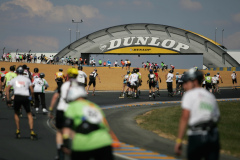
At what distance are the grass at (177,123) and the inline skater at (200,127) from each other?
505cm

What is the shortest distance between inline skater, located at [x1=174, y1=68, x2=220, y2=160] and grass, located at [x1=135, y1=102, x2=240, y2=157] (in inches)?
199

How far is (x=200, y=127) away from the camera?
5.83 m

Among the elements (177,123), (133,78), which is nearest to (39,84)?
(177,123)

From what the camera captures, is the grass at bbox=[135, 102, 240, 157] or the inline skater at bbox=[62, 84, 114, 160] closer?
the inline skater at bbox=[62, 84, 114, 160]

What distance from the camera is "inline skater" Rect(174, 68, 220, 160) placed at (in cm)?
573

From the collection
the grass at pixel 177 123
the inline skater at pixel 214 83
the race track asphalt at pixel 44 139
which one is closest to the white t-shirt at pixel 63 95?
the race track asphalt at pixel 44 139

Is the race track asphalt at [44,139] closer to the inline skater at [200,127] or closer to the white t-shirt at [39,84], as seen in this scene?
the white t-shirt at [39,84]

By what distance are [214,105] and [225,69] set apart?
5834cm

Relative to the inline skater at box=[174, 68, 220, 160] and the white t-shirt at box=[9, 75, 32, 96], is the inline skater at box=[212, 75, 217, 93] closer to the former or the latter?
the white t-shirt at box=[9, 75, 32, 96]

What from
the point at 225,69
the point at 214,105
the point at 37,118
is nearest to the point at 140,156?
the point at 214,105

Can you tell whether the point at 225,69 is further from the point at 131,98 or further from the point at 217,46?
the point at 131,98

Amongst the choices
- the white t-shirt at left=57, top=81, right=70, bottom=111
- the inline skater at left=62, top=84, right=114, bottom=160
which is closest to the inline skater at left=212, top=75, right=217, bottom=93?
the white t-shirt at left=57, top=81, right=70, bottom=111

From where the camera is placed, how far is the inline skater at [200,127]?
18.8 feet

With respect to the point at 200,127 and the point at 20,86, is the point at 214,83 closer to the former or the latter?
→ the point at 20,86
